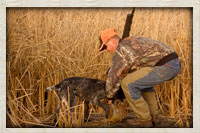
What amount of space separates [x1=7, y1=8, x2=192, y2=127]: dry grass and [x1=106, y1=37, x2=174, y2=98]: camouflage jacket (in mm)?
901

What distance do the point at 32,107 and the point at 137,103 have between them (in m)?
1.96

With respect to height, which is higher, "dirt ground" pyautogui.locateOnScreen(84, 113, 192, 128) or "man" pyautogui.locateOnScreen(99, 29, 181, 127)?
"man" pyautogui.locateOnScreen(99, 29, 181, 127)

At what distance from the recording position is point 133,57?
4.15 meters

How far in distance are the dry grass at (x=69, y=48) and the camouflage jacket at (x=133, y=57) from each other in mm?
901

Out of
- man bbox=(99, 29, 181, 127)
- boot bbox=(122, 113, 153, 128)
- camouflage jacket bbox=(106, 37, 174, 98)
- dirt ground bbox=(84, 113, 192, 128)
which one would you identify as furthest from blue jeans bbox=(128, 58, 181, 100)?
dirt ground bbox=(84, 113, 192, 128)

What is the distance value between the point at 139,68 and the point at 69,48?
67.3 inches

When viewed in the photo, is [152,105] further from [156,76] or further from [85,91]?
[85,91]

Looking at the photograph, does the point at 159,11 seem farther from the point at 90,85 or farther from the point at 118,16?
the point at 90,85

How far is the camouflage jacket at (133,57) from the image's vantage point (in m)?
4.15

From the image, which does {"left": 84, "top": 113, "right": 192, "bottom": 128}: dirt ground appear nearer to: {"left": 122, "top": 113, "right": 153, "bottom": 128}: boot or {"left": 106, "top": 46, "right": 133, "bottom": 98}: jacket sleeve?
{"left": 122, "top": 113, "right": 153, "bottom": 128}: boot

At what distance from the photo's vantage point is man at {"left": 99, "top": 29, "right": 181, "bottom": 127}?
4.10 m
